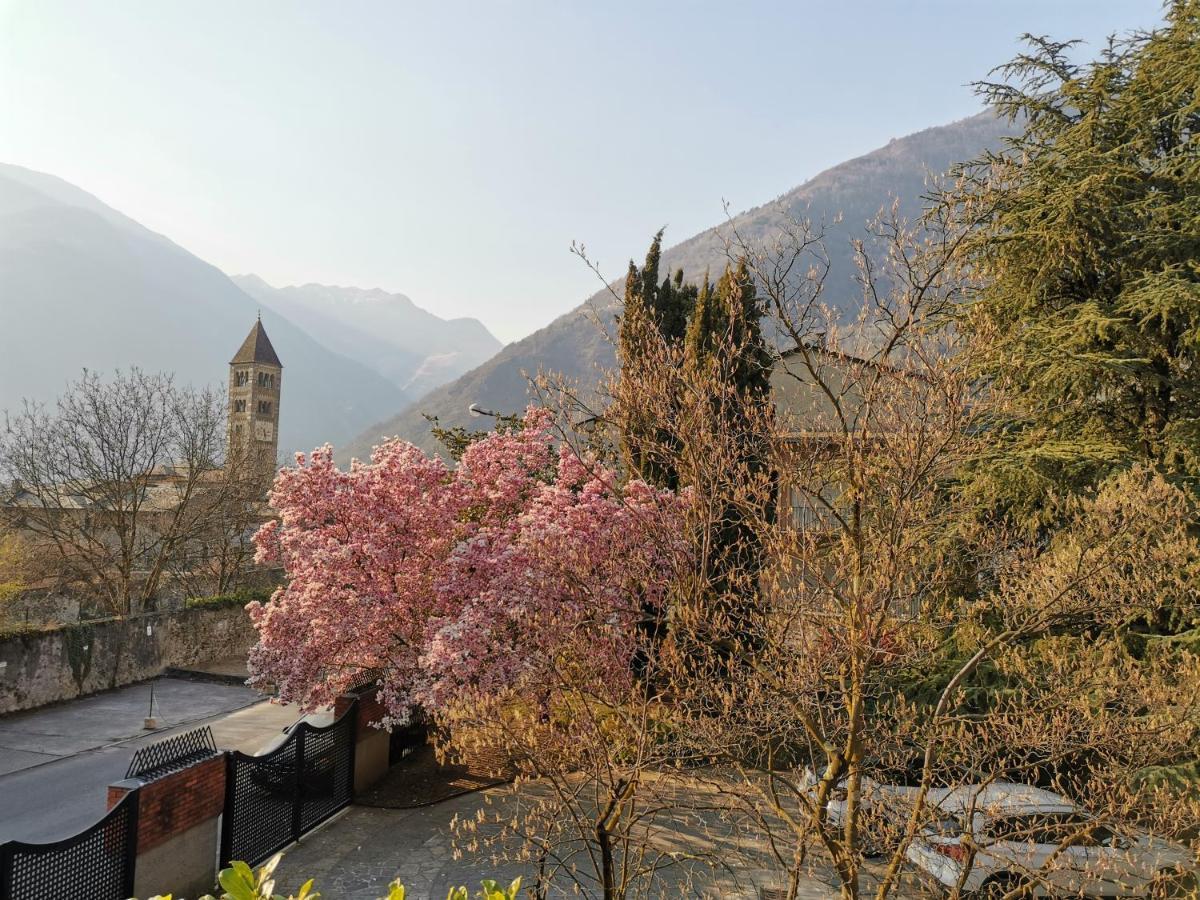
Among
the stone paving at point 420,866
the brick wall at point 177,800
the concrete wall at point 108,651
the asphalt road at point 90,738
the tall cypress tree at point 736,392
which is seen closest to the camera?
the brick wall at point 177,800

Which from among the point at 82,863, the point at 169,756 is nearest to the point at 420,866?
the point at 169,756

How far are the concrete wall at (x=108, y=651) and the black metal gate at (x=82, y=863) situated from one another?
650 inches

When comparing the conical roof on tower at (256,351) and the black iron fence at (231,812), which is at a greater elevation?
the conical roof on tower at (256,351)

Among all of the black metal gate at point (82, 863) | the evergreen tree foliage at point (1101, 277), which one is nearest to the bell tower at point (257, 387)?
the black metal gate at point (82, 863)

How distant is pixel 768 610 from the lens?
7.41 m

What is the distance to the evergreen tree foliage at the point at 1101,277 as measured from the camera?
11461mm

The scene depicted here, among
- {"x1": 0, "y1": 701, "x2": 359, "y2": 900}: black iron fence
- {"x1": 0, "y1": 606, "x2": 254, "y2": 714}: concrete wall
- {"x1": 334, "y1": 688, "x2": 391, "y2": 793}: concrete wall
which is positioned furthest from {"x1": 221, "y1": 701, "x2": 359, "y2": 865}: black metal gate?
{"x1": 0, "y1": 606, "x2": 254, "y2": 714}: concrete wall

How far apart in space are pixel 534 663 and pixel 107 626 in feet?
69.2

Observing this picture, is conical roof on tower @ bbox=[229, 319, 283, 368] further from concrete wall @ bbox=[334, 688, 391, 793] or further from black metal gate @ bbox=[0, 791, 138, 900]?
black metal gate @ bbox=[0, 791, 138, 900]

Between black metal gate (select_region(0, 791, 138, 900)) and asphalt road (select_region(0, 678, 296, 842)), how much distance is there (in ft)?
19.2

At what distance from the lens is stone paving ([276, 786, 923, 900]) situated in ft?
32.0

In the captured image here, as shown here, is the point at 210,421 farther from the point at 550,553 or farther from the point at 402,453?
the point at 550,553

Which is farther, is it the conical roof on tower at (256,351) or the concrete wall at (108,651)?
the conical roof on tower at (256,351)

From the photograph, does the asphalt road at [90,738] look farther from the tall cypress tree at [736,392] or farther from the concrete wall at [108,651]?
the tall cypress tree at [736,392]
